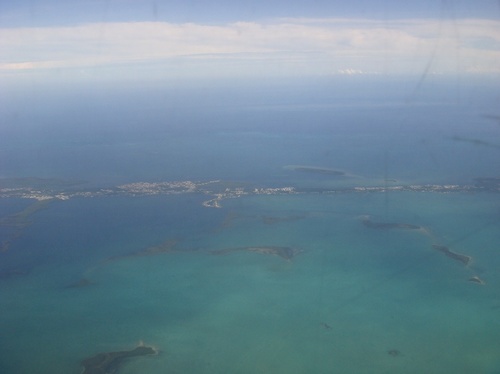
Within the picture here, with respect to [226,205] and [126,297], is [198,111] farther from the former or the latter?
[126,297]

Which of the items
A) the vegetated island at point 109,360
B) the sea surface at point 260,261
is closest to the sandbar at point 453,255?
the sea surface at point 260,261

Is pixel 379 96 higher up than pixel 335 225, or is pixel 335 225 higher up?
pixel 379 96

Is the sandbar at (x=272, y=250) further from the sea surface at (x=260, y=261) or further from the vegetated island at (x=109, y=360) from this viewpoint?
the vegetated island at (x=109, y=360)

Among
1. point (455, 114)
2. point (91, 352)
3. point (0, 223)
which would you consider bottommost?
point (91, 352)

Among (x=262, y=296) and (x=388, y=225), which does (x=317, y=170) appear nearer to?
(x=388, y=225)

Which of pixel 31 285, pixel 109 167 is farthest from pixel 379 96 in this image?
pixel 31 285

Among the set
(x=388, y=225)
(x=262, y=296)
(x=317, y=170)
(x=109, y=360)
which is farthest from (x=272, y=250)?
(x=317, y=170)

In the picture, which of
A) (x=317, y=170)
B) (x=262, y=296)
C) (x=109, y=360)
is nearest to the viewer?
(x=109, y=360)
